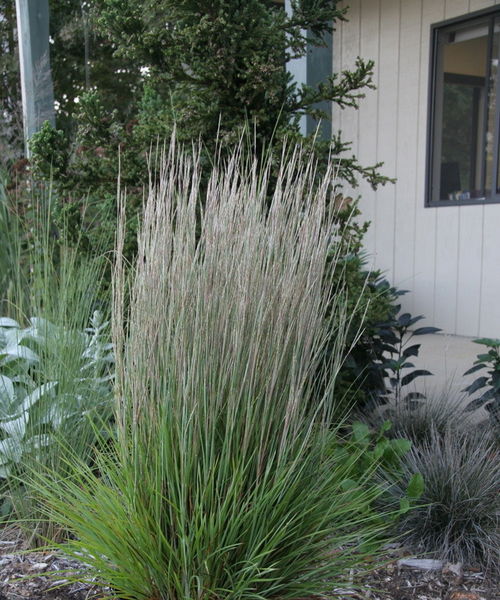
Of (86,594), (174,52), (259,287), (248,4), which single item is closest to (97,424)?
(86,594)

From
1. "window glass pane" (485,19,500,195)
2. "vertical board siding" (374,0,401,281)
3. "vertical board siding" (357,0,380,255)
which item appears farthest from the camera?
"vertical board siding" (357,0,380,255)

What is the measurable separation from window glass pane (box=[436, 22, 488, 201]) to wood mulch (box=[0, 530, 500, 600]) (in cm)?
411

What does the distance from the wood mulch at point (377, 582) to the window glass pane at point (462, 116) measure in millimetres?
4110

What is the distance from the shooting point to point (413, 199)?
5762mm

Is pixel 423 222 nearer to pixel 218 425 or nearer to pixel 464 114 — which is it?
pixel 464 114

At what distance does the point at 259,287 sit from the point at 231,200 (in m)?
0.24

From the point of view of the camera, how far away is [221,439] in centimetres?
151

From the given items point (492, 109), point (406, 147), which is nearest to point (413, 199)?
point (406, 147)

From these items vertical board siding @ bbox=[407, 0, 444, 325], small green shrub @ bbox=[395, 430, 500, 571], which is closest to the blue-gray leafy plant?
small green shrub @ bbox=[395, 430, 500, 571]

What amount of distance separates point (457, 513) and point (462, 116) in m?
4.55

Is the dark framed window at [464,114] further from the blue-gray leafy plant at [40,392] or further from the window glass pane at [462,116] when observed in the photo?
the blue-gray leafy plant at [40,392]

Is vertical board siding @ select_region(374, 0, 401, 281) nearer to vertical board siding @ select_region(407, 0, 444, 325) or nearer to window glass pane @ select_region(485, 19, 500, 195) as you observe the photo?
vertical board siding @ select_region(407, 0, 444, 325)

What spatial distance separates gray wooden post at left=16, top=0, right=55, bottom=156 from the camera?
14.8ft

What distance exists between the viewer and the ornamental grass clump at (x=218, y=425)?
142cm
